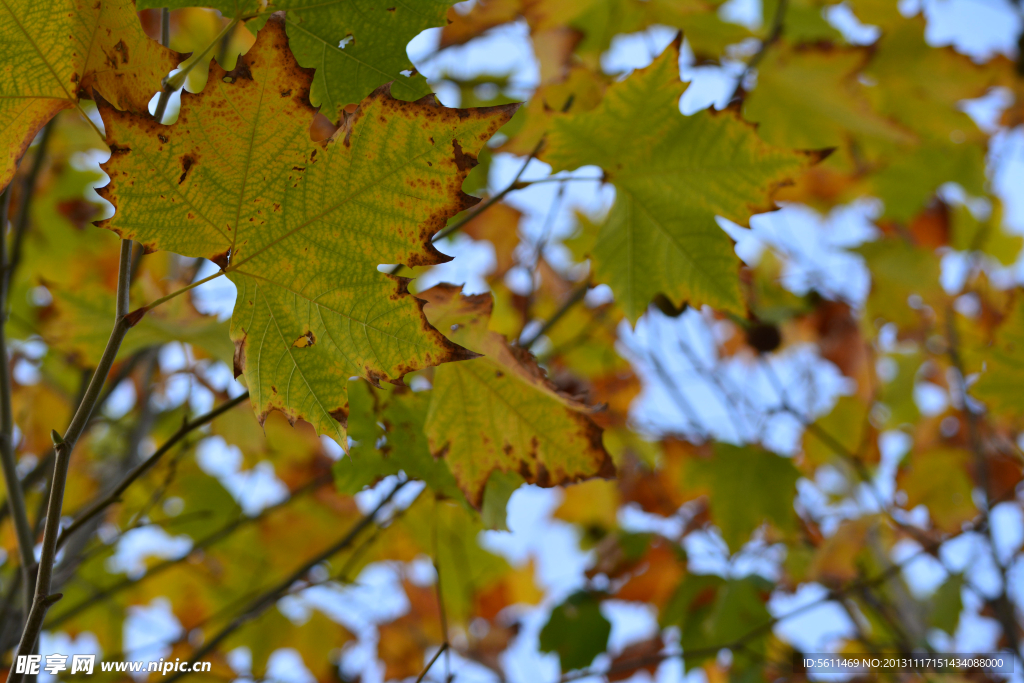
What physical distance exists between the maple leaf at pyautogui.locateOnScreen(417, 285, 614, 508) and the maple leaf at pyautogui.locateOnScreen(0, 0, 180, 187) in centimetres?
29

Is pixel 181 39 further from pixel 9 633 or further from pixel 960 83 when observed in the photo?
pixel 960 83

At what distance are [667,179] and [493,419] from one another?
0.34 metres

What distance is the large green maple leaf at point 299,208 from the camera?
0.48m

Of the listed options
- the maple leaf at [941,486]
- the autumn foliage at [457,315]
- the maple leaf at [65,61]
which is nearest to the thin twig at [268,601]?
the autumn foliage at [457,315]

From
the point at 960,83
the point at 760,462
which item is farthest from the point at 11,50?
the point at 960,83

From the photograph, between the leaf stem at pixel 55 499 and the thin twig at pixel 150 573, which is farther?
the thin twig at pixel 150 573

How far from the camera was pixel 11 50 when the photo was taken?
49 centimetres

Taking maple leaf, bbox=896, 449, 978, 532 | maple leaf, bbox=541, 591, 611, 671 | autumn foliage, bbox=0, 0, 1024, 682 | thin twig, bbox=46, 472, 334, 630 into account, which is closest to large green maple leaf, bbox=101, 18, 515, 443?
autumn foliage, bbox=0, 0, 1024, 682

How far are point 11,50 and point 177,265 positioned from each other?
1224 millimetres

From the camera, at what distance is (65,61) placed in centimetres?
50

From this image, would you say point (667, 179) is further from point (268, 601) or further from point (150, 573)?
point (150, 573)

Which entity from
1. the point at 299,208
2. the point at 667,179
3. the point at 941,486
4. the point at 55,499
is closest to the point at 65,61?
the point at 299,208

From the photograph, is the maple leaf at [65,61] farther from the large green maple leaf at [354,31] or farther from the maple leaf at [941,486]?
the maple leaf at [941,486]

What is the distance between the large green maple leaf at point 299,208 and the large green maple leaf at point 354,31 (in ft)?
0.40
